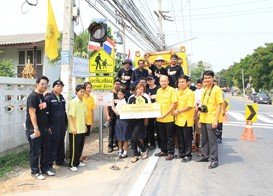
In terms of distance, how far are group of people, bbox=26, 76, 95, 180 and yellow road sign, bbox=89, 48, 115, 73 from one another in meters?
1.32

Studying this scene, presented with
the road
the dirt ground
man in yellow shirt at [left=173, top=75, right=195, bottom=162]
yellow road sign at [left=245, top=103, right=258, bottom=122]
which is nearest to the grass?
the dirt ground

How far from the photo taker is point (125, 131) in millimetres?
8297

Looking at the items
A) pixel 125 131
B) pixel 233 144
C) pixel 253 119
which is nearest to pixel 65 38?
pixel 125 131

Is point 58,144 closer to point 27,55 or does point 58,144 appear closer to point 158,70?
point 158,70

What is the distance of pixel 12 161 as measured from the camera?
24.8 feet

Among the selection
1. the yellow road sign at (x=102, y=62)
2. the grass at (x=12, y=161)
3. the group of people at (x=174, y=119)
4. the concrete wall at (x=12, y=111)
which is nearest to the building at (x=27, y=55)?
the concrete wall at (x=12, y=111)

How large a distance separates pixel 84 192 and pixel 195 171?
2.32m

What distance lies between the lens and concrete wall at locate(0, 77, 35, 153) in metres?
7.90

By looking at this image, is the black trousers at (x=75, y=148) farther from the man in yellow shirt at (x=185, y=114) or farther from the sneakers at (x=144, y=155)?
the man in yellow shirt at (x=185, y=114)

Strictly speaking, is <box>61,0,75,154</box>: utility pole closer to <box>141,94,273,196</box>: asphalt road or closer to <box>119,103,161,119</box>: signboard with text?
<box>119,103,161,119</box>: signboard with text

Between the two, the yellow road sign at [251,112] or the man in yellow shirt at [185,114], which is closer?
the man in yellow shirt at [185,114]

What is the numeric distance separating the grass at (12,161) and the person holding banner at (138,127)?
8.00 feet

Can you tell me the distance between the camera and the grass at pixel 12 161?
7105 millimetres

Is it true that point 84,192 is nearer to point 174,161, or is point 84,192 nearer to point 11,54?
point 174,161
